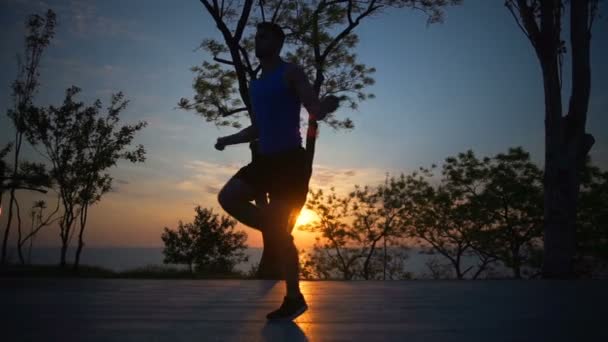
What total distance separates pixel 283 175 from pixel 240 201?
1.12 ft

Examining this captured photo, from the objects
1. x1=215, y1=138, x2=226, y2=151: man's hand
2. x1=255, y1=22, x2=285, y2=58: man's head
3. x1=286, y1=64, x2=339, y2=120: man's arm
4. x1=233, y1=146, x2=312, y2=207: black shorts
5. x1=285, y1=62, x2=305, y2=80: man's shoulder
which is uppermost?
x1=255, y1=22, x2=285, y2=58: man's head

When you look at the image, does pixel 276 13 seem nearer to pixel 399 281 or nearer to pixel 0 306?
pixel 399 281

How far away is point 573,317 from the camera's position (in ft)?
7.86

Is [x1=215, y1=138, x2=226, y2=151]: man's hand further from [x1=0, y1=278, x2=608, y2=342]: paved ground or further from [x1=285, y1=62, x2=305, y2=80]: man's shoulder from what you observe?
[x1=0, y1=278, x2=608, y2=342]: paved ground

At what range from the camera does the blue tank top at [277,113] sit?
2.37 meters

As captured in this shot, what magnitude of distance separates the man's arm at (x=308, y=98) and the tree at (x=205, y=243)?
33.9ft

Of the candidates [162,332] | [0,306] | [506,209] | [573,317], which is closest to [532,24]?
[573,317]

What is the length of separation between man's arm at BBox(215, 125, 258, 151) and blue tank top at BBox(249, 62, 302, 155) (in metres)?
0.28

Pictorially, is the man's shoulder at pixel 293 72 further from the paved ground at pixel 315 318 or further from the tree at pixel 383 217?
the tree at pixel 383 217

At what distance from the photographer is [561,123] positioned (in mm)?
6473

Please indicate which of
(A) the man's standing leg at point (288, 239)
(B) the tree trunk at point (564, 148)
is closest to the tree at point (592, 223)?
(B) the tree trunk at point (564, 148)

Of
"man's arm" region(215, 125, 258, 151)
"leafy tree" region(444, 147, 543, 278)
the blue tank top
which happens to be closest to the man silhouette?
the blue tank top

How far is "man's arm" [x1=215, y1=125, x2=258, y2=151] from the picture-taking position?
8.74ft

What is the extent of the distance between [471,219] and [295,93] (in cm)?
1663
